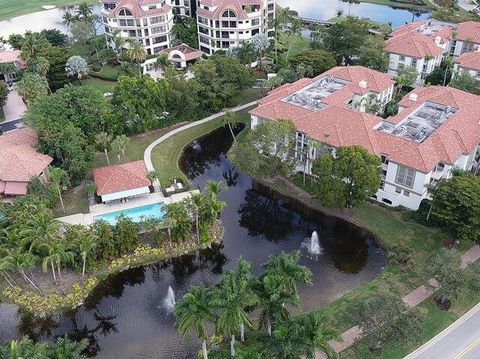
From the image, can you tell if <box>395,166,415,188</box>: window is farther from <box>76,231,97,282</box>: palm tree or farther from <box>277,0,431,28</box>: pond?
<box>277,0,431,28</box>: pond

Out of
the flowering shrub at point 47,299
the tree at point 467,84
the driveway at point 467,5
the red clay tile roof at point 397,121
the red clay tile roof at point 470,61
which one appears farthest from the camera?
the driveway at point 467,5

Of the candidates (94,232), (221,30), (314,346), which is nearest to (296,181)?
(94,232)

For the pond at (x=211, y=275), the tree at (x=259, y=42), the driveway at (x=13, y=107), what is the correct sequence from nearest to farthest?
the pond at (x=211, y=275) → the driveway at (x=13, y=107) → the tree at (x=259, y=42)

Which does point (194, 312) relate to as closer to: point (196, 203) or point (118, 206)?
point (196, 203)

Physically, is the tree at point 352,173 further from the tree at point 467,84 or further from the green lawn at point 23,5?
the green lawn at point 23,5

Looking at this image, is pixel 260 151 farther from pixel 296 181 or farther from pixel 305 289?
pixel 305 289

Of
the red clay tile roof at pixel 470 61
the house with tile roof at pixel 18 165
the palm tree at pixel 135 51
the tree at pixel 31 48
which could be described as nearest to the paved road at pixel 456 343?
the house with tile roof at pixel 18 165

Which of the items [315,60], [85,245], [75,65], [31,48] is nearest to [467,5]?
[315,60]
